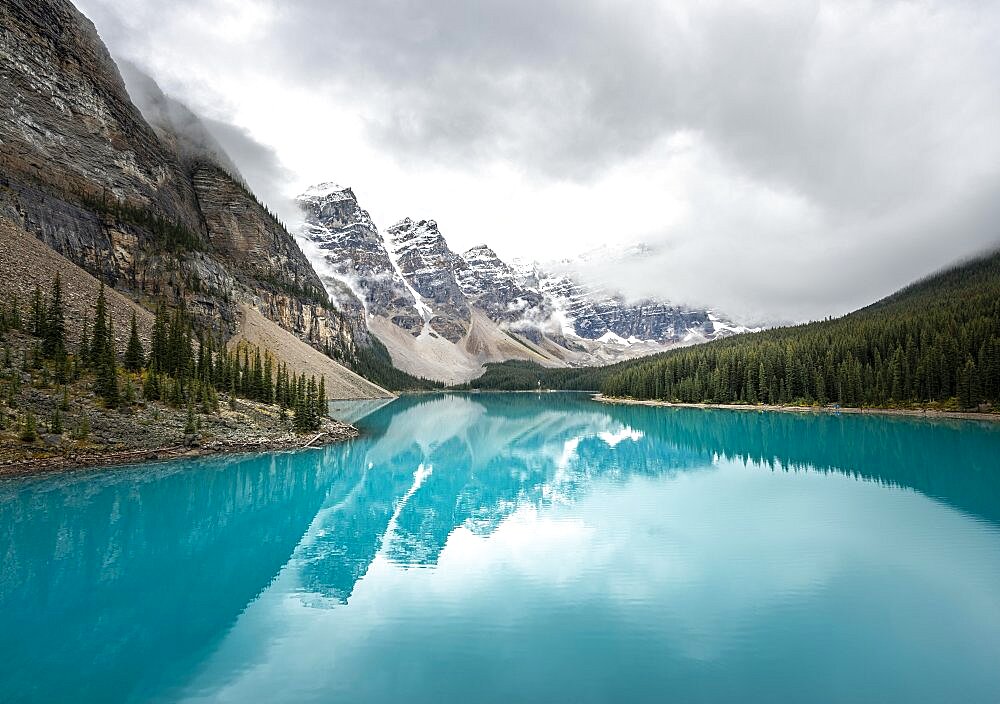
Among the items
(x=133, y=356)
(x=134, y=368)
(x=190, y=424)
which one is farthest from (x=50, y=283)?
(x=190, y=424)

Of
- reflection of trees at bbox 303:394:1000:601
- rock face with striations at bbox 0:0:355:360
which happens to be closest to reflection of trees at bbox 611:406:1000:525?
reflection of trees at bbox 303:394:1000:601

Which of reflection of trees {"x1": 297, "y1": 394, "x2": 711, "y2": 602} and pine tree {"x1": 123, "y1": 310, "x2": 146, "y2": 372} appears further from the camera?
pine tree {"x1": 123, "y1": 310, "x2": 146, "y2": 372}

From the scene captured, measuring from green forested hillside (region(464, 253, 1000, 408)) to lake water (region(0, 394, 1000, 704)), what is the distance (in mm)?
41586

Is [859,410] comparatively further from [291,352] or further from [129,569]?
[291,352]

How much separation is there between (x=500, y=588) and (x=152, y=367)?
35.6 meters

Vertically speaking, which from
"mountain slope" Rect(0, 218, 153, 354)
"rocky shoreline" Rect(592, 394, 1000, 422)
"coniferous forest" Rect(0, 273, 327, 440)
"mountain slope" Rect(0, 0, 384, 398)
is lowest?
"rocky shoreline" Rect(592, 394, 1000, 422)

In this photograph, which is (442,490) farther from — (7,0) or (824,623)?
(7,0)

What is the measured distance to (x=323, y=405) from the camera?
5038cm

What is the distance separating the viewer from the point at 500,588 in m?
13.6

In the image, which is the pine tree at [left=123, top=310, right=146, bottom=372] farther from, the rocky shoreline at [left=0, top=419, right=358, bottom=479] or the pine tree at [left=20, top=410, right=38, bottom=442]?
the pine tree at [left=20, top=410, right=38, bottom=442]

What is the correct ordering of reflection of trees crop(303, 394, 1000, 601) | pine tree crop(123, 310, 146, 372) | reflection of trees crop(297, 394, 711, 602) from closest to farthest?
1. reflection of trees crop(297, 394, 711, 602)
2. reflection of trees crop(303, 394, 1000, 601)
3. pine tree crop(123, 310, 146, 372)

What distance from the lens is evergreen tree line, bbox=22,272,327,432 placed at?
32.7 meters

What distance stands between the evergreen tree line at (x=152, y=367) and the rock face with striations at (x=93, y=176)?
87.1 ft

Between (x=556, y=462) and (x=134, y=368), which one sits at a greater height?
(x=134, y=368)
